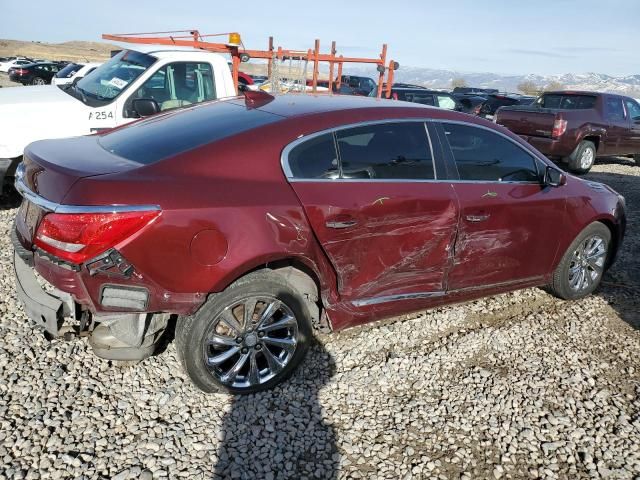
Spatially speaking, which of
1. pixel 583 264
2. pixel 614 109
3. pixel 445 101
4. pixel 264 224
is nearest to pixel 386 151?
pixel 264 224

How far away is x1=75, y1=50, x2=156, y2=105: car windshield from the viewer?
19.9ft

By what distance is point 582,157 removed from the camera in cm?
1107

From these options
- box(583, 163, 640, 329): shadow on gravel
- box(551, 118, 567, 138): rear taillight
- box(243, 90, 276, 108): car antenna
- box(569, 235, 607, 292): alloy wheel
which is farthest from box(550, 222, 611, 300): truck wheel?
box(551, 118, 567, 138): rear taillight

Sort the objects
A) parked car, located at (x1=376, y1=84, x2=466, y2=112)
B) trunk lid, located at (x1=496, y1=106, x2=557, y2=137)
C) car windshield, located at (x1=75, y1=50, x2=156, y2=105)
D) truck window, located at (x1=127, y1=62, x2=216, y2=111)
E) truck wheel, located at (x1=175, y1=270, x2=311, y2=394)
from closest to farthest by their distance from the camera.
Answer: truck wheel, located at (x1=175, y1=270, x2=311, y2=394), car windshield, located at (x1=75, y1=50, x2=156, y2=105), truck window, located at (x1=127, y1=62, x2=216, y2=111), trunk lid, located at (x1=496, y1=106, x2=557, y2=137), parked car, located at (x1=376, y1=84, x2=466, y2=112)

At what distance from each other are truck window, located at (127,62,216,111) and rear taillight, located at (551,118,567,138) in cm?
727

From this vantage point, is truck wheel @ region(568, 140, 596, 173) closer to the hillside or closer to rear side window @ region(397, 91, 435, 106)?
rear side window @ region(397, 91, 435, 106)

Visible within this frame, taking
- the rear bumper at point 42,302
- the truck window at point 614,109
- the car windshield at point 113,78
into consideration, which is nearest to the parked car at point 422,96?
the truck window at point 614,109

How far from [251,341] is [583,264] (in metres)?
3.18

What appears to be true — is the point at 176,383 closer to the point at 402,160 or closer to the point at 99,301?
the point at 99,301

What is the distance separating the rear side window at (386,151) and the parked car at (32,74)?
28088mm

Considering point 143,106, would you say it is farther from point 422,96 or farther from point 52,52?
point 52,52

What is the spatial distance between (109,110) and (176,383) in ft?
12.9

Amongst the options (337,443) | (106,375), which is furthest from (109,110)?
(337,443)

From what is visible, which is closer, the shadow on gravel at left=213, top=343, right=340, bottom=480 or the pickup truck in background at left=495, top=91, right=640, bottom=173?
the shadow on gravel at left=213, top=343, right=340, bottom=480
